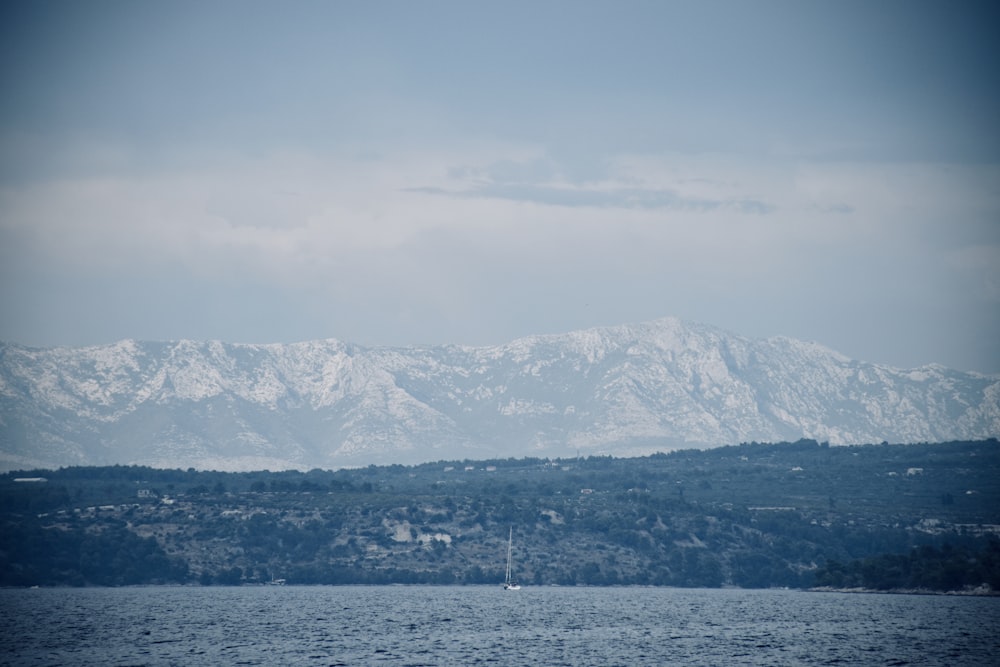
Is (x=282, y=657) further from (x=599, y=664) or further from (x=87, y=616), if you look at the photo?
(x=87, y=616)

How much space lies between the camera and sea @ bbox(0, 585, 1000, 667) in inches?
5133

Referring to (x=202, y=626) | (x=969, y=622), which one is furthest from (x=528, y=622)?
(x=969, y=622)

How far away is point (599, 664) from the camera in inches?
4978

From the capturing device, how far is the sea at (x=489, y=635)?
130375 millimetres

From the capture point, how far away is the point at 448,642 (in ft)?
479

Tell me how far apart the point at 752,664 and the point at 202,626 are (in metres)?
67.8

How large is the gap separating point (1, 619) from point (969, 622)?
382 ft

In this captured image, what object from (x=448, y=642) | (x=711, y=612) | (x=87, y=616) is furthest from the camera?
(x=711, y=612)

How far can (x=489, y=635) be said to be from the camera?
154125 mm

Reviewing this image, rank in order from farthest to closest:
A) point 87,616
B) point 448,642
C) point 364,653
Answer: point 87,616, point 448,642, point 364,653

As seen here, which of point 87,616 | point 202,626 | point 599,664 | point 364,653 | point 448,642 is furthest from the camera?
point 87,616

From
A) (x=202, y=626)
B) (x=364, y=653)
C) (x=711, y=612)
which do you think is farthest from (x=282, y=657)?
(x=711, y=612)

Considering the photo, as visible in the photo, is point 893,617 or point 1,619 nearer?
point 1,619

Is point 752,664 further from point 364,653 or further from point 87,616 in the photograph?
point 87,616
